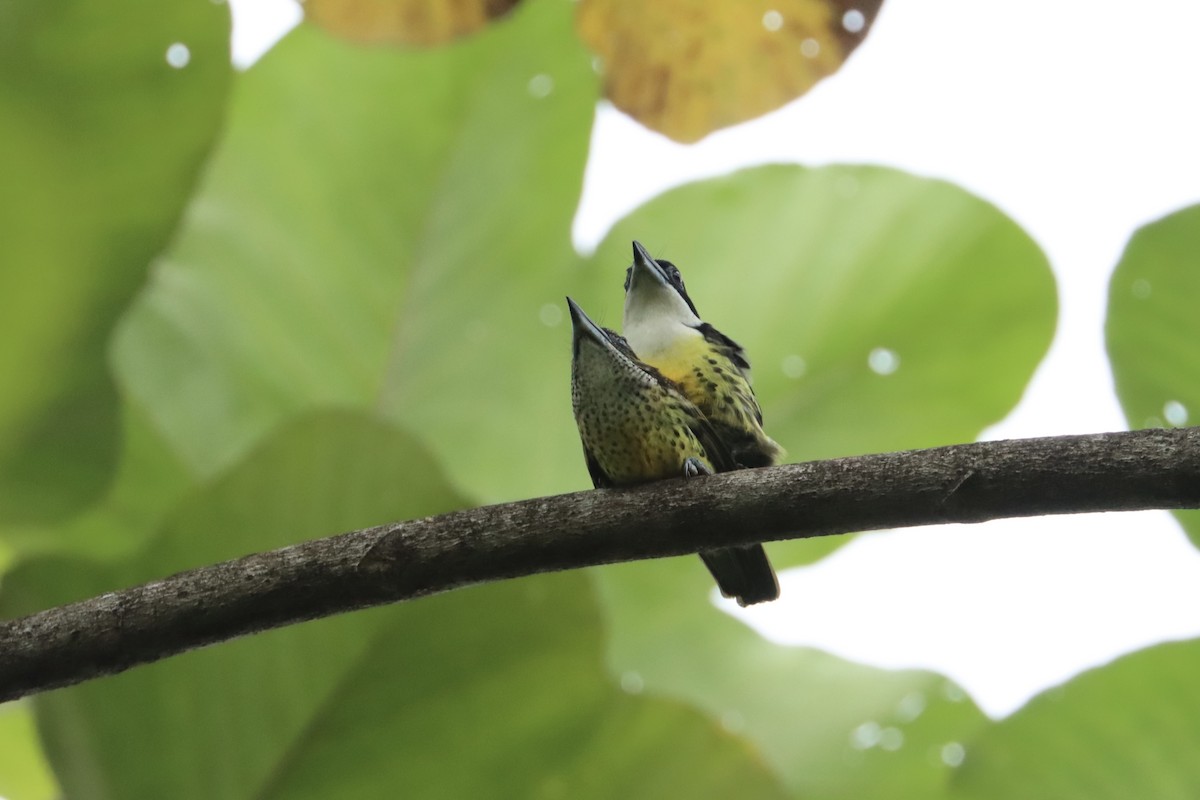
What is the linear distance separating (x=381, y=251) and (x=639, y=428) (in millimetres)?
988

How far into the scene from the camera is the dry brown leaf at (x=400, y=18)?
216 centimetres

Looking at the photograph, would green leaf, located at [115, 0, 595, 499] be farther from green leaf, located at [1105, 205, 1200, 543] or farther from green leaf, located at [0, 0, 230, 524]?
green leaf, located at [1105, 205, 1200, 543]

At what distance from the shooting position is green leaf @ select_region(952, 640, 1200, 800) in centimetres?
213

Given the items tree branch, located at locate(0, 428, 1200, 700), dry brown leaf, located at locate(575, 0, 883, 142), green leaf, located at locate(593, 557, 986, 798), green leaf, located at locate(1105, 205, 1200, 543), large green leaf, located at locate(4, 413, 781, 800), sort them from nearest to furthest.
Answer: tree branch, located at locate(0, 428, 1200, 700), large green leaf, located at locate(4, 413, 781, 800), green leaf, located at locate(1105, 205, 1200, 543), dry brown leaf, located at locate(575, 0, 883, 142), green leaf, located at locate(593, 557, 986, 798)

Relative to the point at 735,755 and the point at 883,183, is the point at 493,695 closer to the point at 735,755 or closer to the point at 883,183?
the point at 735,755

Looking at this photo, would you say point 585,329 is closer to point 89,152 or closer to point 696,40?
point 696,40

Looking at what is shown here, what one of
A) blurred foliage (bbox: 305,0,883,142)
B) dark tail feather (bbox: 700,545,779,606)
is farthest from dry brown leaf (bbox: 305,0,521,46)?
dark tail feather (bbox: 700,545,779,606)

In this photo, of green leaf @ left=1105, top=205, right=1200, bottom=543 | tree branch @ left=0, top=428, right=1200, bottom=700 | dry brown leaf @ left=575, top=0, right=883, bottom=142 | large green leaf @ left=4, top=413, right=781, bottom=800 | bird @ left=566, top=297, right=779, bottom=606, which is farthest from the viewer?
dry brown leaf @ left=575, top=0, right=883, bottom=142

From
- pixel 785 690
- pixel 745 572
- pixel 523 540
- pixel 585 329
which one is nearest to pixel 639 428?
pixel 585 329

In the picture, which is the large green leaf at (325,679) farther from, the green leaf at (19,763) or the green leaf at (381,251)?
the green leaf at (19,763)

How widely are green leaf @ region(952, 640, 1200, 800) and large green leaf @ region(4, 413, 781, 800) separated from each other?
0.79 meters

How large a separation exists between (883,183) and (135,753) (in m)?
1.74

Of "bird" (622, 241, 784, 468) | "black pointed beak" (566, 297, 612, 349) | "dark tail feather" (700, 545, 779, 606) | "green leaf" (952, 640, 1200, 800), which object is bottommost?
"green leaf" (952, 640, 1200, 800)

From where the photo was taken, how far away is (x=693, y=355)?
2025 millimetres
